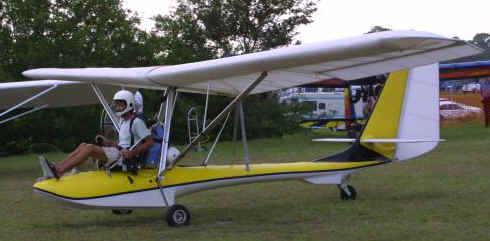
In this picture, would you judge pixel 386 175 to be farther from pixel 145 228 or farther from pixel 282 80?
pixel 145 228

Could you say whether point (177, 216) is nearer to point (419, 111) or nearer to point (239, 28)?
point (419, 111)

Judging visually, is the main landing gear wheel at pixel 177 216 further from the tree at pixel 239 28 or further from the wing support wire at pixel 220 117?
the tree at pixel 239 28

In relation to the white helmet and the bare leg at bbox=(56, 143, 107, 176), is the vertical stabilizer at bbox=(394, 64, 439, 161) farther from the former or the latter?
the bare leg at bbox=(56, 143, 107, 176)

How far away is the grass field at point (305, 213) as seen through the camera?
713 centimetres

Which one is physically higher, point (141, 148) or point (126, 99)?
point (126, 99)

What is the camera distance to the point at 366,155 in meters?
9.37

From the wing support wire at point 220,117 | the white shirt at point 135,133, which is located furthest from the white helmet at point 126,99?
the wing support wire at point 220,117

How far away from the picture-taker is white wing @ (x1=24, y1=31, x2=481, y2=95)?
6203 mm

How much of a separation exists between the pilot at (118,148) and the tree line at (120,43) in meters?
13.7

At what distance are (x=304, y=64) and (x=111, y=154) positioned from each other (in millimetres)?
2501

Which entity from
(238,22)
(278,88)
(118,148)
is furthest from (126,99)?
(238,22)

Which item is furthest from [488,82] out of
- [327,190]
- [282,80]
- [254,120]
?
[282,80]

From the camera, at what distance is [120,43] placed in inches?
1008

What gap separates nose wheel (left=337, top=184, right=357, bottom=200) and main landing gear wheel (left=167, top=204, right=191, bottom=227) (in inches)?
96.0
